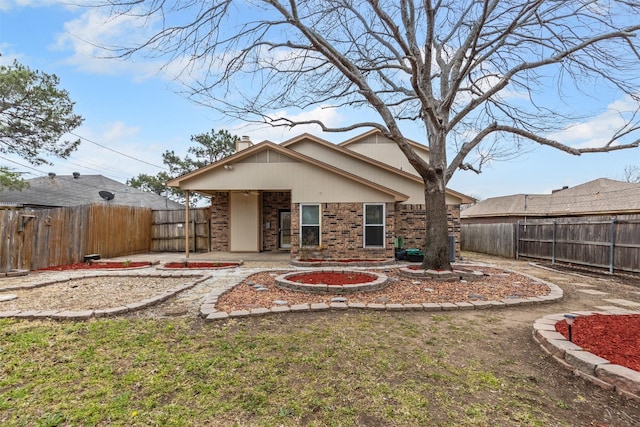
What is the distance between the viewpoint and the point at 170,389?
2.77 m

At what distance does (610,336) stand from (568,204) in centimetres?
1978

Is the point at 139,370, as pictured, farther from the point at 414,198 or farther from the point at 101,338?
the point at 414,198

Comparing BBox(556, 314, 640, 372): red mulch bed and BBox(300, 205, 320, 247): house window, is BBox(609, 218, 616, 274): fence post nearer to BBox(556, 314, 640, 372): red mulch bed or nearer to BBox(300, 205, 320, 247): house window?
BBox(556, 314, 640, 372): red mulch bed

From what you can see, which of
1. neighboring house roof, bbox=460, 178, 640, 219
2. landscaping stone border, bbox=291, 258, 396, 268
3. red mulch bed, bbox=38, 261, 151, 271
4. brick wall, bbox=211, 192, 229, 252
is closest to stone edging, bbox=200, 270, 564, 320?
landscaping stone border, bbox=291, 258, 396, 268

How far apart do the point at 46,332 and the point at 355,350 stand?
398 centimetres

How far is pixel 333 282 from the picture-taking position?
6.96 meters

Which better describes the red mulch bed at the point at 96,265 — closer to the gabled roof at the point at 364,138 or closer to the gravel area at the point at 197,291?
the gravel area at the point at 197,291

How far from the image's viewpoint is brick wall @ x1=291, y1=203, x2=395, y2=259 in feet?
37.8

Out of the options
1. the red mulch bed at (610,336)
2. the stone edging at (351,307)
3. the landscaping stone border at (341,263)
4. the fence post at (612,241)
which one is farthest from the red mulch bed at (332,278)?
the fence post at (612,241)

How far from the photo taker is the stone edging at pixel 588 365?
2.69m

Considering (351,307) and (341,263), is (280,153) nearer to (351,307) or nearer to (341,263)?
(341,263)

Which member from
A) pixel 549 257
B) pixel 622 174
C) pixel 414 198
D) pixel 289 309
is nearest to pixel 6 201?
pixel 289 309

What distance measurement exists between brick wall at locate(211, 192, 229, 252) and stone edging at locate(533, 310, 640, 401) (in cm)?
1264

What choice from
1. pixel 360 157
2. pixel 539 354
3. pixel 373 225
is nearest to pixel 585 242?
pixel 373 225
